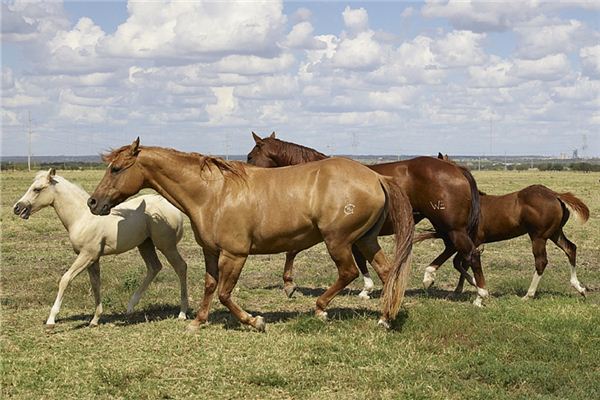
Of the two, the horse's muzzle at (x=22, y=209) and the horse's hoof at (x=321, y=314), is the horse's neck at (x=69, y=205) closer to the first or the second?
the horse's muzzle at (x=22, y=209)

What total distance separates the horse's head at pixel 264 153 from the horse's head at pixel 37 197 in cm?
348

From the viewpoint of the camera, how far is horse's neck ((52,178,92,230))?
8609mm

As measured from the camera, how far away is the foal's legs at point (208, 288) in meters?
8.27

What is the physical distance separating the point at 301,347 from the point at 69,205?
343 cm

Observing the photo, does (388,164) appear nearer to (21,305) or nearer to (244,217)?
(244,217)

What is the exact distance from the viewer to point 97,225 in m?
8.59

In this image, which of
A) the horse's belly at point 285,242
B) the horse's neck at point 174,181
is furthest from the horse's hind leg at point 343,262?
the horse's neck at point 174,181

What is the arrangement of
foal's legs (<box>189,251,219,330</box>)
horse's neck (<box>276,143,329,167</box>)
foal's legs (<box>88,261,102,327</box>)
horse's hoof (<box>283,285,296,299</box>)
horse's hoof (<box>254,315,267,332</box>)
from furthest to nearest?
horse's neck (<box>276,143,329,167</box>) → horse's hoof (<box>283,285,296,299</box>) → foal's legs (<box>88,261,102,327</box>) → foal's legs (<box>189,251,219,330</box>) → horse's hoof (<box>254,315,267,332</box>)

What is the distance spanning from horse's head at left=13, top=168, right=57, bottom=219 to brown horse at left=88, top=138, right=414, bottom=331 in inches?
33.5

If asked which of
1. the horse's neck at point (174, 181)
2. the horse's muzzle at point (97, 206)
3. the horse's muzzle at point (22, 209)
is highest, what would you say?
the horse's neck at point (174, 181)

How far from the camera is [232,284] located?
823 cm

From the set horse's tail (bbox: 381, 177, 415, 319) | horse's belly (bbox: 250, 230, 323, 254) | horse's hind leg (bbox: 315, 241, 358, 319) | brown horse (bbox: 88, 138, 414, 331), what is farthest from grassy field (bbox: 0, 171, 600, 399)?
horse's belly (bbox: 250, 230, 323, 254)

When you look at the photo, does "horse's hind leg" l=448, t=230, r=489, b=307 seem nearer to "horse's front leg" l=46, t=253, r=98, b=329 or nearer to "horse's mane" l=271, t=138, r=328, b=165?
"horse's mane" l=271, t=138, r=328, b=165

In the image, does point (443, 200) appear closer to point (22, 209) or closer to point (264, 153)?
point (264, 153)
